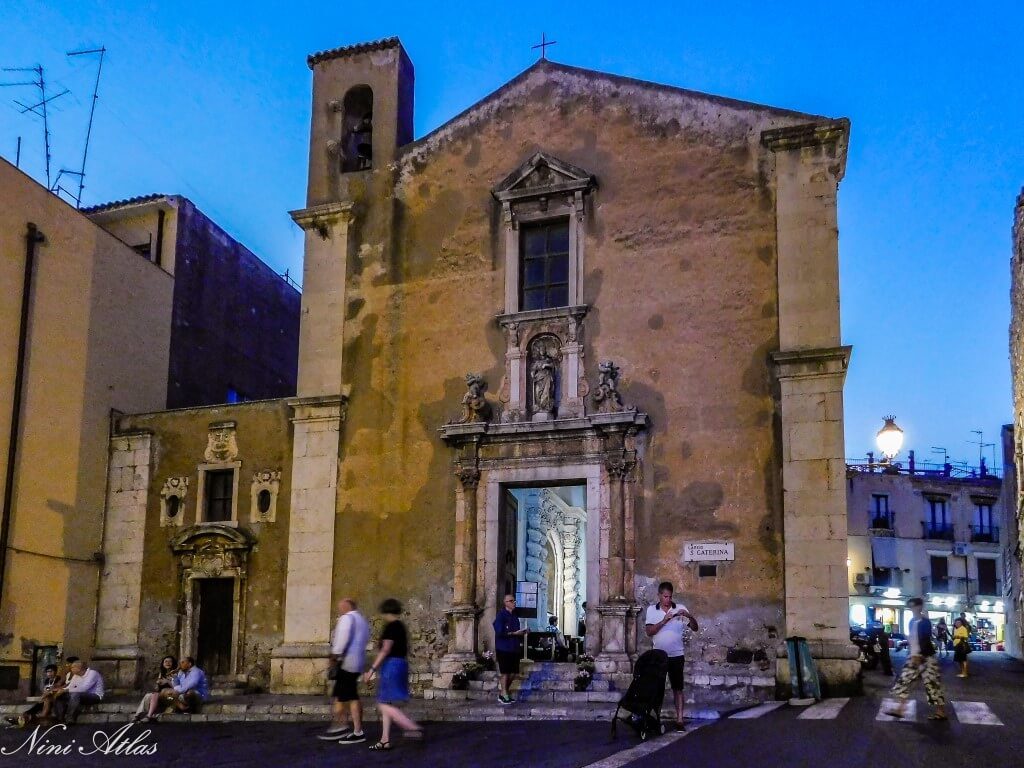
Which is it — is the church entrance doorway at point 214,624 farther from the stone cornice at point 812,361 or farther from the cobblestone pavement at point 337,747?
the stone cornice at point 812,361

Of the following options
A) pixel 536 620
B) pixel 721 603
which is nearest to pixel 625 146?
pixel 721 603

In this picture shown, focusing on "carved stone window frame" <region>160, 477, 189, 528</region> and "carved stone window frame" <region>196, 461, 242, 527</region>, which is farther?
"carved stone window frame" <region>160, 477, 189, 528</region>

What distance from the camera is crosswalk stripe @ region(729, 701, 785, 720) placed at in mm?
13367

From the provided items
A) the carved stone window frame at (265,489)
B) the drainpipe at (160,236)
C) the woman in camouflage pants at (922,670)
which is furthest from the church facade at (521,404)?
the drainpipe at (160,236)

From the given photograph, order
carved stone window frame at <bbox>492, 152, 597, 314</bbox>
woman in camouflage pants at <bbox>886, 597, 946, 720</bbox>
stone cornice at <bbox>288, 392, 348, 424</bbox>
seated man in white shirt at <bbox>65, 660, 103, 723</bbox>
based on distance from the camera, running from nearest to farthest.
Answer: woman in camouflage pants at <bbox>886, 597, 946, 720</bbox>
seated man in white shirt at <bbox>65, 660, 103, 723</bbox>
carved stone window frame at <bbox>492, 152, 597, 314</bbox>
stone cornice at <bbox>288, 392, 348, 424</bbox>

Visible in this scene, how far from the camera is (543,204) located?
19438 millimetres

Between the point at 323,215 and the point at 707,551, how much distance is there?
9.43m

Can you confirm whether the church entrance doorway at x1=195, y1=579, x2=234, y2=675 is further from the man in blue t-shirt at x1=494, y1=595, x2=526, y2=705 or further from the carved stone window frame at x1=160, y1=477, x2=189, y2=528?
the man in blue t-shirt at x1=494, y1=595, x2=526, y2=705

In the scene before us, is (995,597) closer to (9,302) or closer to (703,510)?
(703,510)

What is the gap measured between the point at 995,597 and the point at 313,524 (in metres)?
42.8

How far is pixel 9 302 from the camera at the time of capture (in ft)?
65.5

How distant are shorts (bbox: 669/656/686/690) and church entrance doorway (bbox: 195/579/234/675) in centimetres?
995

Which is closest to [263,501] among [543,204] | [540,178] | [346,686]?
[543,204]

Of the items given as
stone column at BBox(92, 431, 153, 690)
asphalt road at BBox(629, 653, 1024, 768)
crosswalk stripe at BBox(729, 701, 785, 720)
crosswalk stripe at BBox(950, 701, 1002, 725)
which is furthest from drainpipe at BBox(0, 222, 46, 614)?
crosswalk stripe at BBox(950, 701, 1002, 725)
